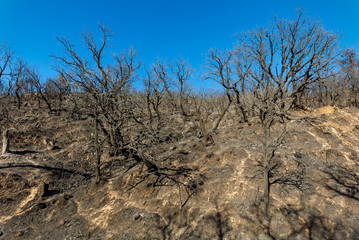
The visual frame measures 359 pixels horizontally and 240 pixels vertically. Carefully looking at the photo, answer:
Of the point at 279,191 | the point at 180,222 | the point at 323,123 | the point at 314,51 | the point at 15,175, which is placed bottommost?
the point at 180,222

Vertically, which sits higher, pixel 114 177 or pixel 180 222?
pixel 114 177

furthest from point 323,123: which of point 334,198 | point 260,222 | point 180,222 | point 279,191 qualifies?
point 180,222

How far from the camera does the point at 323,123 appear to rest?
14422mm

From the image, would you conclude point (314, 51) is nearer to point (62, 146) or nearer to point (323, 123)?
point (323, 123)

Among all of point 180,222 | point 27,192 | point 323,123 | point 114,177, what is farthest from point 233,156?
point 27,192

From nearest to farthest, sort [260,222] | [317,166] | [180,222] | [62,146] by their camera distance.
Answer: [260,222], [180,222], [317,166], [62,146]

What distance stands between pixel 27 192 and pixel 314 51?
2108 centimetres

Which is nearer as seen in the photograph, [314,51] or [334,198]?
[334,198]

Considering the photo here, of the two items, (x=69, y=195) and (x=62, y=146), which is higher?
(x=62, y=146)

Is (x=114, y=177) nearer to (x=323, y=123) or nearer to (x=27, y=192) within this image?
(x=27, y=192)

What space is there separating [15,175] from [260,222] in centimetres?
1442

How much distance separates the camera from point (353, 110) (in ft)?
58.0

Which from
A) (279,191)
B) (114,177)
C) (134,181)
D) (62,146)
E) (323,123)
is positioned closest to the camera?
(279,191)

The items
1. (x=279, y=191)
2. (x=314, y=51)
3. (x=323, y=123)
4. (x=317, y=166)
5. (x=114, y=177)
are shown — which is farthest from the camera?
(x=323, y=123)
